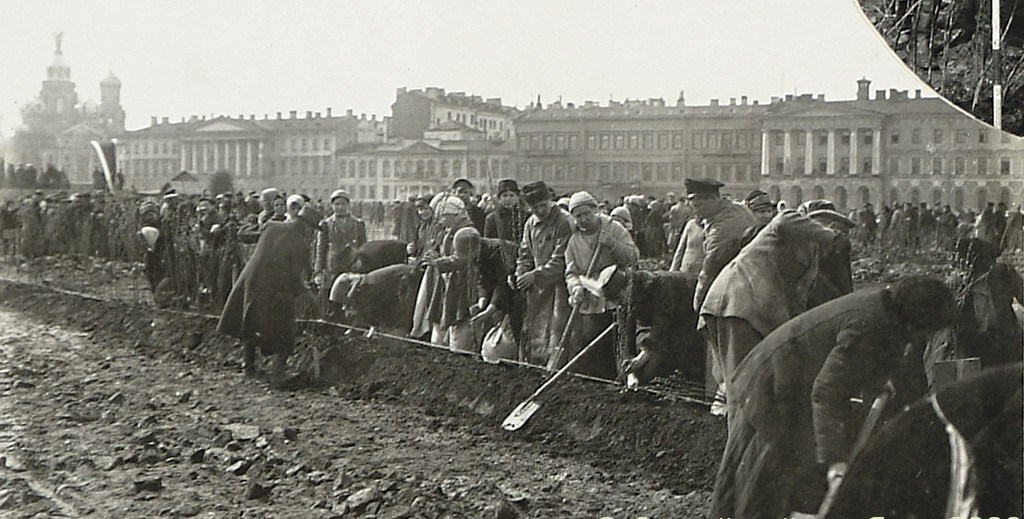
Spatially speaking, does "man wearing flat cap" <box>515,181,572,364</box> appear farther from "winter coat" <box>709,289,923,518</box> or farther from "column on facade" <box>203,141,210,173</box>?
"column on facade" <box>203,141,210,173</box>

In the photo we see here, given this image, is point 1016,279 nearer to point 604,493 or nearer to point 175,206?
point 604,493

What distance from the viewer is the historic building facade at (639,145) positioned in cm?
263

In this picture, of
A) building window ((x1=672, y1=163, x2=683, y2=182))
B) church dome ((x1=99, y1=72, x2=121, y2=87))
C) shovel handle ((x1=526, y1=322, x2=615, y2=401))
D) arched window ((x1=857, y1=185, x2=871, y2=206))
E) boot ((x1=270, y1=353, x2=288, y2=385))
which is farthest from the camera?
church dome ((x1=99, y1=72, x2=121, y2=87))

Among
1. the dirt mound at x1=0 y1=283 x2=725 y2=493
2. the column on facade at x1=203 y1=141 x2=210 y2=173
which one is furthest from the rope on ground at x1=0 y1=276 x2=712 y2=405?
the column on facade at x1=203 y1=141 x2=210 y2=173

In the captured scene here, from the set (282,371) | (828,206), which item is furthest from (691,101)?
(282,371)

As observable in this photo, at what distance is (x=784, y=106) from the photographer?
2639 mm

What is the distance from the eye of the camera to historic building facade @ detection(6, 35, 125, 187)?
341cm

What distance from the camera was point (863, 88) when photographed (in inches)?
103

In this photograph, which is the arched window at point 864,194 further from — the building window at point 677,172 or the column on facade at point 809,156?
the building window at point 677,172

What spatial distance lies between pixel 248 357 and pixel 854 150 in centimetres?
186

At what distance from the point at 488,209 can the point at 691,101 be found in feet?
2.04

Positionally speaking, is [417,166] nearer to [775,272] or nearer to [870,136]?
[775,272]

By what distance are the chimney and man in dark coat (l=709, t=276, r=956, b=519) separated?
0.48m

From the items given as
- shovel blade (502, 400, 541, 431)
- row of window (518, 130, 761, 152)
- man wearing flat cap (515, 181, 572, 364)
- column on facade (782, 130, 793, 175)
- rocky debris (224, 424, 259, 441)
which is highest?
row of window (518, 130, 761, 152)
